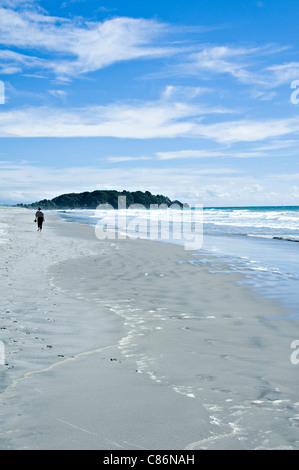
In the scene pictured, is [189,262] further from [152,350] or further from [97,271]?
[152,350]

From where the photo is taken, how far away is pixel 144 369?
4.83 meters

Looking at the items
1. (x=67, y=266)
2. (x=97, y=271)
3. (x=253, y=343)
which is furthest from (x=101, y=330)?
(x=67, y=266)

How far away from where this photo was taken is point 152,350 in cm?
558

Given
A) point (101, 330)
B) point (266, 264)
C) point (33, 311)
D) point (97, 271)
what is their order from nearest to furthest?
point (101, 330) → point (33, 311) → point (97, 271) → point (266, 264)

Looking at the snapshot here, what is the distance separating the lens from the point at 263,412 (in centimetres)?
377

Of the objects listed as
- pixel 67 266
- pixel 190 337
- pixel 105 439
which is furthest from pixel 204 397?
pixel 67 266

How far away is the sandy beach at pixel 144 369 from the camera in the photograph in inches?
133

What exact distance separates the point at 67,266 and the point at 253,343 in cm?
888

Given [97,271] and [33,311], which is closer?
[33,311]

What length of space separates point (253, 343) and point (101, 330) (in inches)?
94.8

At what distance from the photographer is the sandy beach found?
3376 mm

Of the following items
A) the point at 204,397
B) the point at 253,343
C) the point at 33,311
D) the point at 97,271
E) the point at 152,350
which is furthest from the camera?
the point at 97,271

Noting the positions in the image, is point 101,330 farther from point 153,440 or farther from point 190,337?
point 153,440
